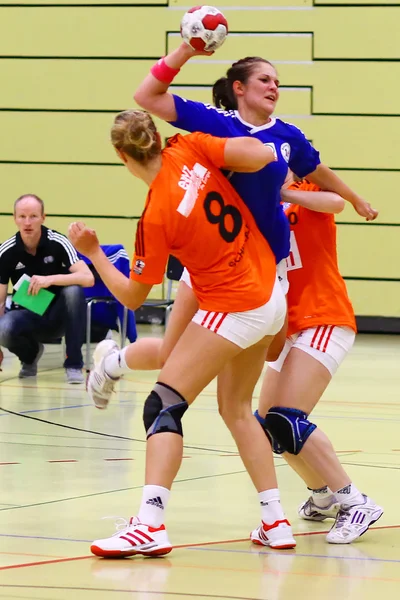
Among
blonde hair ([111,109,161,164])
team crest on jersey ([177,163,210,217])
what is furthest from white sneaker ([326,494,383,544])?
blonde hair ([111,109,161,164])

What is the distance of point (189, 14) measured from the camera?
10.9 feet

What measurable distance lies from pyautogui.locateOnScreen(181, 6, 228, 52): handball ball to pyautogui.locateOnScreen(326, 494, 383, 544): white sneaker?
1573 millimetres

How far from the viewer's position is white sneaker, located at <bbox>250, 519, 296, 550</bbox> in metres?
3.28

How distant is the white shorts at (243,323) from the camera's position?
3.21 meters

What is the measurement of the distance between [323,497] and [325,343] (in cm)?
56

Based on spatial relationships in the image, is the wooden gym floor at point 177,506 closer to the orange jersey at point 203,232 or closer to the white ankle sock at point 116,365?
the white ankle sock at point 116,365

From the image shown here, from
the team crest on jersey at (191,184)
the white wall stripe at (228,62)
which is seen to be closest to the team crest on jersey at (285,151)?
the team crest on jersey at (191,184)

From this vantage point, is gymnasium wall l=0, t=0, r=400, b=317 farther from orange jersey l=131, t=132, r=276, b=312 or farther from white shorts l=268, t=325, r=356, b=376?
orange jersey l=131, t=132, r=276, b=312

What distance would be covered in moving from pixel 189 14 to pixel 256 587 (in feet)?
5.76

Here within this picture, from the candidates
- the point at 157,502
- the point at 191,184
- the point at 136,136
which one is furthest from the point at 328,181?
the point at 157,502

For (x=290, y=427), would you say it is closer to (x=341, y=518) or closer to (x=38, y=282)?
(x=341, y=518)

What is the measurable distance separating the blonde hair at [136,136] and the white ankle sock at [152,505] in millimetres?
991

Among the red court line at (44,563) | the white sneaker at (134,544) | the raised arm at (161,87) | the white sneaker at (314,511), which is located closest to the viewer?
the red court line at (44,563)

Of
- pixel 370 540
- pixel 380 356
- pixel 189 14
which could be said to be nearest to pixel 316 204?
pixel 189 14
